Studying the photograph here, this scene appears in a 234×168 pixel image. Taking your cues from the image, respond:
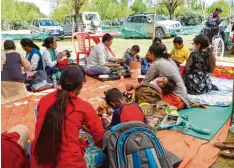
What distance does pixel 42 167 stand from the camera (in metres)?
1.98

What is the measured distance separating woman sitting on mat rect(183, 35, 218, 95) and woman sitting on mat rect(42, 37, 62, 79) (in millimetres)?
2505

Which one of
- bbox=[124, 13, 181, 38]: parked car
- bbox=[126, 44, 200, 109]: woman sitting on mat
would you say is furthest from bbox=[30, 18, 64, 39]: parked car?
bbox=[126, 44, 200, 109]: woman sitting on mat

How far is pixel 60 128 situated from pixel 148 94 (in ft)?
7.02

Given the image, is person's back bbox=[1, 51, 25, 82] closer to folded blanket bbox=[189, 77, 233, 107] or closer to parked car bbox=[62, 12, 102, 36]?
folded blanket bbox=[189, 77, 233, 107]

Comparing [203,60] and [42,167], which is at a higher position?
[203,60]

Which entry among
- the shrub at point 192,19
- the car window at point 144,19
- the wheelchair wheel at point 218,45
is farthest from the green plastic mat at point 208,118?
the shrub at point 192,19

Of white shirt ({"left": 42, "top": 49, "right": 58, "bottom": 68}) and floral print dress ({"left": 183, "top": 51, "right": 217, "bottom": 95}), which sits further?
white shirt ({"left": 42, "top": 49, "right": 58, "bottom": 68})

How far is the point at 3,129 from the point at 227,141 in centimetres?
282

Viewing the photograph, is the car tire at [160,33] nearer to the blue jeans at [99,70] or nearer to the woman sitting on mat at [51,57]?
the blue jeans at [99,70]

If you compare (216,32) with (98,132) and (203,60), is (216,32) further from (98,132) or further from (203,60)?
(98,132)

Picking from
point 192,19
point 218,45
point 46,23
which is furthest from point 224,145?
point 192,19

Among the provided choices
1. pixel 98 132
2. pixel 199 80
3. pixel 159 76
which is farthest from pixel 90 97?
pixel 98 132

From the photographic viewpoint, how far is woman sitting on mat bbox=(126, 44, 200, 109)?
4.12 metres

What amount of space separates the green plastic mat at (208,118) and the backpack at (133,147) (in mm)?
1427
